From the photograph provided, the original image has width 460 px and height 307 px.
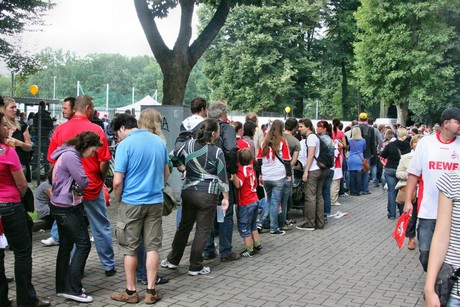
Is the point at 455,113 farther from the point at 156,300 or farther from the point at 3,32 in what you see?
the point at 3,32

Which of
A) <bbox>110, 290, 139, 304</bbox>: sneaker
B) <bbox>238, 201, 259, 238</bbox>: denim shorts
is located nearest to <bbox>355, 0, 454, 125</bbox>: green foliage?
<bbox>238, 201, 259, 238</bbox>: denim shorts

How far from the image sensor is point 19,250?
4.96 metres

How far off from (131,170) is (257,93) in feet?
126

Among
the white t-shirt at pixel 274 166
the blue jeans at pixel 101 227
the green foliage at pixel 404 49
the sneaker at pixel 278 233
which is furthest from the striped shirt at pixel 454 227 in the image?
the green foliage at pixel 404 49

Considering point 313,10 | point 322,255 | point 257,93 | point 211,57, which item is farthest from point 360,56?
point 322,255

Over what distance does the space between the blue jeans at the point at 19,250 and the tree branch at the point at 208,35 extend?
950 centimetres

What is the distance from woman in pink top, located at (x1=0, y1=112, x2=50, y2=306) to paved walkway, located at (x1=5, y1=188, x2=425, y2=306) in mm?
466

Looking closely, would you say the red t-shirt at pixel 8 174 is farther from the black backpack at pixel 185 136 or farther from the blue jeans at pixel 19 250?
the black backpack at pixel 185 136

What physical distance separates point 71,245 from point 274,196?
410 cm

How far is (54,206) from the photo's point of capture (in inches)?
208

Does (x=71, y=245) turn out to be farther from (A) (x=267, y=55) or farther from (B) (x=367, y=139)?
(A) (x=267, y=55)

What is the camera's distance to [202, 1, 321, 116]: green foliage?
41.8 metres

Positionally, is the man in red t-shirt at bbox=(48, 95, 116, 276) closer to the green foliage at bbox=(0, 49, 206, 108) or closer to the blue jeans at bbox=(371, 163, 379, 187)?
the blue jeans at bbox=(371, 163, 379, 187)

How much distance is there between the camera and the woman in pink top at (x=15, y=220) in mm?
4766
